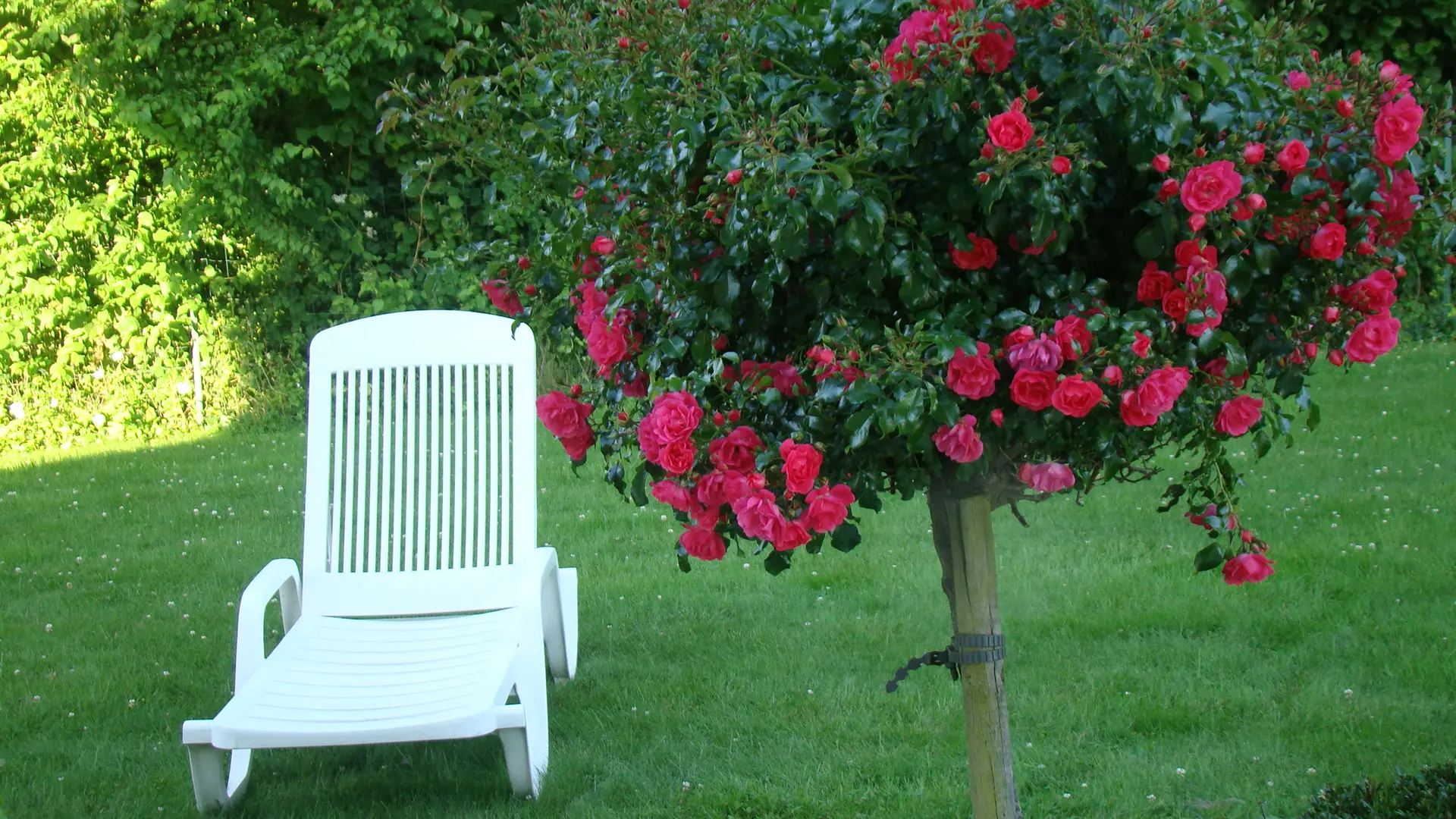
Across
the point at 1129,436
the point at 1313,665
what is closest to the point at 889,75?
the point at 1129,436

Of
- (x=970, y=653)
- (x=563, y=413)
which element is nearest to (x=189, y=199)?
(x=563, y=413)

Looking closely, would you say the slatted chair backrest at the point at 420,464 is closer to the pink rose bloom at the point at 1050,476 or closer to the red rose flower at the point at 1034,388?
the pink rose bloom at the point at 1050,476

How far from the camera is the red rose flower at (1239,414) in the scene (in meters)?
1.83

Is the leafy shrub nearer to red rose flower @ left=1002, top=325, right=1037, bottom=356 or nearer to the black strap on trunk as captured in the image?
the black strap on trunk

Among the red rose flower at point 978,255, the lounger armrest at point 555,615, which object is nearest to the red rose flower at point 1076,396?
the red rose flower at point 978,255

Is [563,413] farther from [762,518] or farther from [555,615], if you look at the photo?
[555,615]

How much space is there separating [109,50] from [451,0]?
213 centimetres

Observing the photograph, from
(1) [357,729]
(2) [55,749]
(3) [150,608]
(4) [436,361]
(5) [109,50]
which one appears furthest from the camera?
(5) [109,50]

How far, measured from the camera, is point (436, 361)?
4.55m

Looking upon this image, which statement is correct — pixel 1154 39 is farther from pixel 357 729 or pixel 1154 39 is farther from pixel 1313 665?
pixel 1313 665

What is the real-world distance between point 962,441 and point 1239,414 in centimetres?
40

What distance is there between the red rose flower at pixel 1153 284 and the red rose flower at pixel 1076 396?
191 millimetres

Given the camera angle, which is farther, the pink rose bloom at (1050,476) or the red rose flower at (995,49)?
the pink rose bloom at (1050,476)

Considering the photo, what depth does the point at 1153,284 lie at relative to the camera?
5.89 feet
